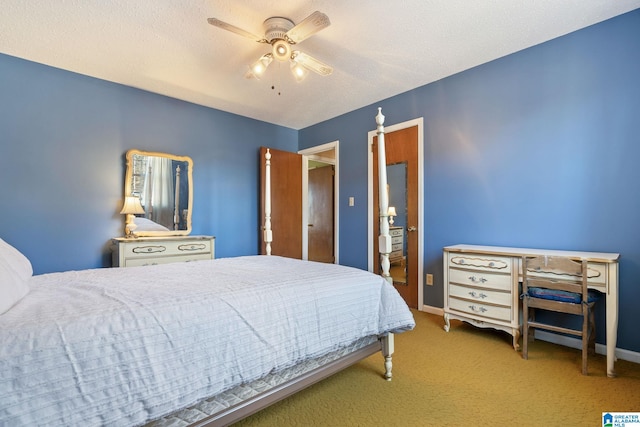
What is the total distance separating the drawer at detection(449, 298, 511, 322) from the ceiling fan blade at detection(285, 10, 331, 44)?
7.93 feet

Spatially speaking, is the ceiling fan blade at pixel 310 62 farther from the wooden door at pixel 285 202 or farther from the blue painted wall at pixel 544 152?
the wooden door at pixel 285 202

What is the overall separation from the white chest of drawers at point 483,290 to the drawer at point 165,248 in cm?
261

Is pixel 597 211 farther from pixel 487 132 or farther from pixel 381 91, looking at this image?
pixel 381 91

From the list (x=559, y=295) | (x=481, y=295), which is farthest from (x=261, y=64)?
(x=559, y=295)

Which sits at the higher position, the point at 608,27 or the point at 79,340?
the point at 608,27

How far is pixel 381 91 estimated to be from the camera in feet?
11.4

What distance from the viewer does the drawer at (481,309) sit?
236cm

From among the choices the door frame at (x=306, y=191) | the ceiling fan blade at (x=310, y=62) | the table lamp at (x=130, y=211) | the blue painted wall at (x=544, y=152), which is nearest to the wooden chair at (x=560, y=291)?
the blue painted wall at (x=544, y=152)

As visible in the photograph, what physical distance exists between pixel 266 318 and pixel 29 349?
74 centimetres

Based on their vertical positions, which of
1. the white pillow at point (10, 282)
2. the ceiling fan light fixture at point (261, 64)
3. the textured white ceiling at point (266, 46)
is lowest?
the white pillow at point (10, 282)

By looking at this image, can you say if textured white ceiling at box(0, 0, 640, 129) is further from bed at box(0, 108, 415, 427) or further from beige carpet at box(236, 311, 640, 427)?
beige carpet at box(236, 311, 640, 427)

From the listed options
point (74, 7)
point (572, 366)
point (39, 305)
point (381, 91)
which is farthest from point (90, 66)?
point (572, 366)
